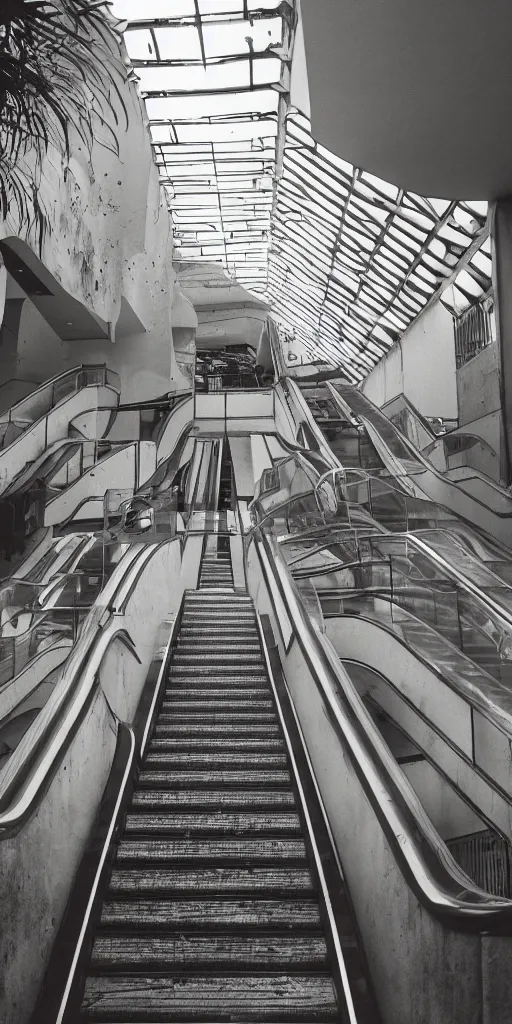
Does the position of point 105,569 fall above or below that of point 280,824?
above

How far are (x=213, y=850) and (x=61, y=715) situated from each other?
117cm

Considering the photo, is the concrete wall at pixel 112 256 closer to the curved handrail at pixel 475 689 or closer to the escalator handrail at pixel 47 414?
the escalator handrail at pixel 47 414

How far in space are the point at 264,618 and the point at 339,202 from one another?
16.0 m

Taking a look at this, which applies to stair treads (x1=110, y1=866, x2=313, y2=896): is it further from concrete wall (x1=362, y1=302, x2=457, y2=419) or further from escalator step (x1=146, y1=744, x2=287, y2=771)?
concrete wall (x1=362, y1=302, x2=457, y2=419)

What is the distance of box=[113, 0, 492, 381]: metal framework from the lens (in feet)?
54.3

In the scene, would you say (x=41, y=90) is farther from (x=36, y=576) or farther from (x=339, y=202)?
(x=339, y=202)

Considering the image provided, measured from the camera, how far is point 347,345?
3142cm

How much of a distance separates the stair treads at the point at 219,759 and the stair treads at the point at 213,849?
0.78 metres

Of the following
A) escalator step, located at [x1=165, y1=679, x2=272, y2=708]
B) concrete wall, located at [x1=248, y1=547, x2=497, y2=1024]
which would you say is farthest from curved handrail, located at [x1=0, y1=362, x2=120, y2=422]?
concrete wall, located at [x1=248, y1=547, x2=497, y2=1024]

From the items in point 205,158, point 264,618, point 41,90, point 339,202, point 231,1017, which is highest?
point 205,158

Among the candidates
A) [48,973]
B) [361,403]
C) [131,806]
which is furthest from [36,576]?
[361,403]

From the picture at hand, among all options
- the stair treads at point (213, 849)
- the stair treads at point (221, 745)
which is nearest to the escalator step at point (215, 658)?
the stair treads at point (221, 745)

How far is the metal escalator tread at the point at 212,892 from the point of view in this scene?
3.43 m

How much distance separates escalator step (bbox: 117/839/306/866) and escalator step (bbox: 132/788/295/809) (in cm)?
32
